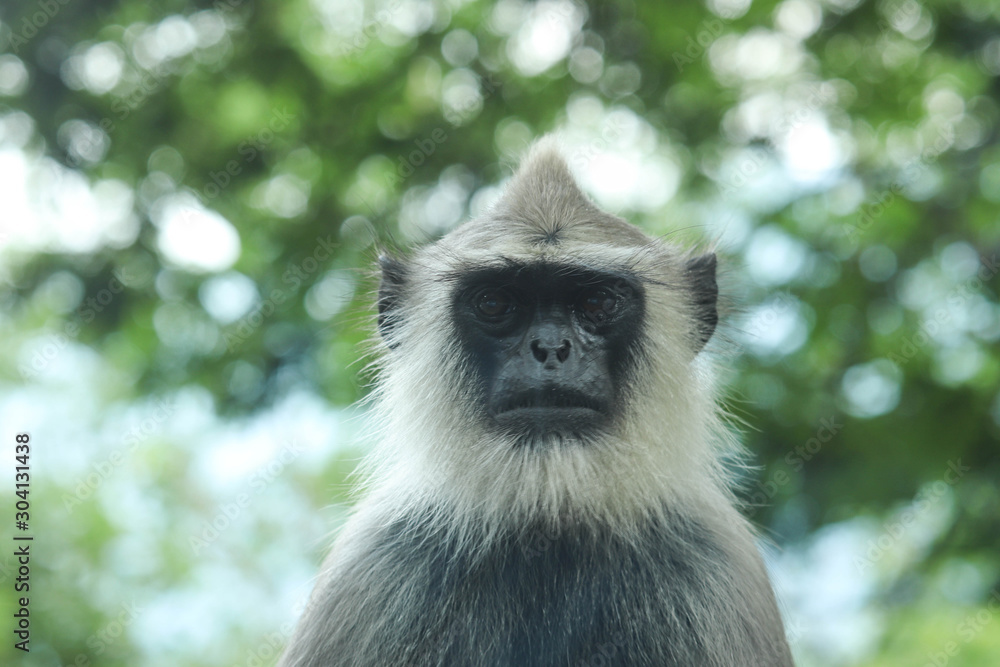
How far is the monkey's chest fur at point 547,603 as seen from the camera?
3.28m

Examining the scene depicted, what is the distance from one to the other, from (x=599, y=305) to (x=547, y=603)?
1137 millimetres

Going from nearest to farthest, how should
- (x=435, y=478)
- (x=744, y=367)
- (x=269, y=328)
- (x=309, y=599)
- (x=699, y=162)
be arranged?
(x=435, y=478) → (x=309, y=599) → (x=744, y=367) → (x=269, y=328) → (x=699, y=162)

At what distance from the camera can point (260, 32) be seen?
766 centimetres

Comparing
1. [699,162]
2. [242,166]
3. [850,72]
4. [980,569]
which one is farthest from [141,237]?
[980,569]

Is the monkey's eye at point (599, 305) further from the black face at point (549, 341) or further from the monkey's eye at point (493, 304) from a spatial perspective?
the monkey's eye at point (493, 304)

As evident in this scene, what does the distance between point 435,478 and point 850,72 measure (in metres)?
6.14

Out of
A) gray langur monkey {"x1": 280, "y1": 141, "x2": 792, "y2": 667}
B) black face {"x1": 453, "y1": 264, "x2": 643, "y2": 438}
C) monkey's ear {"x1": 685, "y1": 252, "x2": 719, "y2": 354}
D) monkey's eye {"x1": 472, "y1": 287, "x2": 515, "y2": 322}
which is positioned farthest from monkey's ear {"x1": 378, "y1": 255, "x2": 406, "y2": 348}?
monkey's ear {"x1": 685, "y1": 252, "x2": 719, "y2": 354}

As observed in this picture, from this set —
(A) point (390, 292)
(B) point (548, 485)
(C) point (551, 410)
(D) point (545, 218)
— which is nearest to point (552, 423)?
(C) point (551, 410)

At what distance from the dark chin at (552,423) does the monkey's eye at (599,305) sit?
1.51ft

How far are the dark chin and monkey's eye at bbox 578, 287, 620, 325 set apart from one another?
0.46 m

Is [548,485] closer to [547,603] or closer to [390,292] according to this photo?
[547,603]

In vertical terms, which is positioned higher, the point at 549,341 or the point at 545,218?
the point at 545,218

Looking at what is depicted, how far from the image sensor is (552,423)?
10.8 ft

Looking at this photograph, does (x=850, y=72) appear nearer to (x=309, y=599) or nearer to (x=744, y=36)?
(x=744, y=36)
